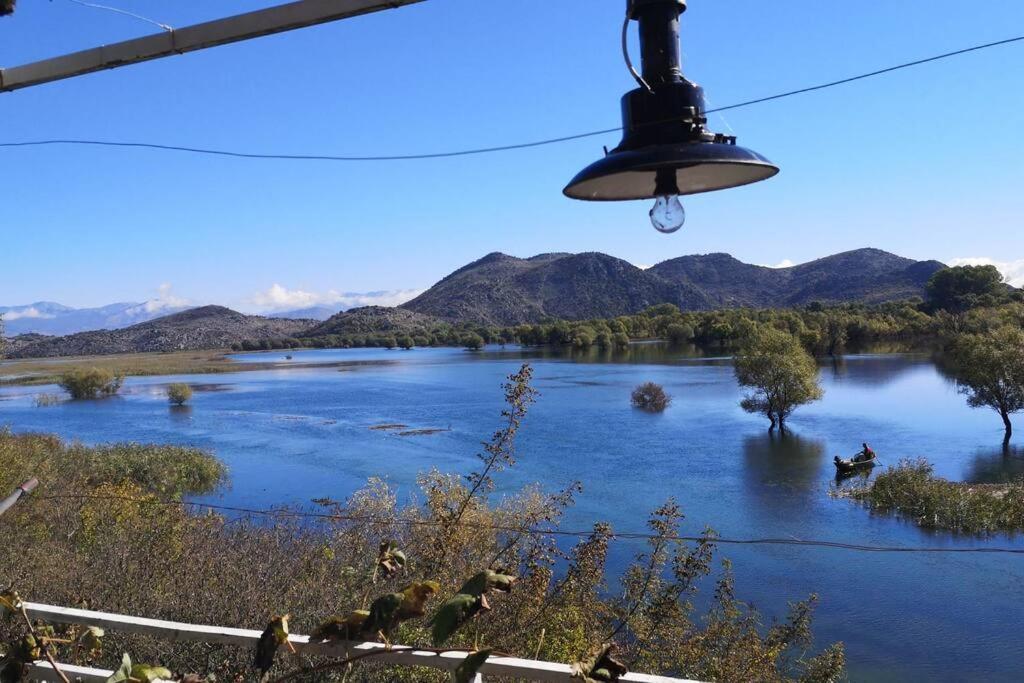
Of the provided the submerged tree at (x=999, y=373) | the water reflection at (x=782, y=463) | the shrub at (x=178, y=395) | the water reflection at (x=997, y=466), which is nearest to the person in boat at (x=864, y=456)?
the water reflection at (x=782, y=463)

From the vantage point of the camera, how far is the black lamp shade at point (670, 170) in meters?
1.71

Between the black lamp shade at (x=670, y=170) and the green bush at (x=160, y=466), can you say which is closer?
the black lamp shade at (x=670, y=170)

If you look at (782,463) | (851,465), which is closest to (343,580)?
(851,465)

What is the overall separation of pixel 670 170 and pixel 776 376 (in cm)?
3539

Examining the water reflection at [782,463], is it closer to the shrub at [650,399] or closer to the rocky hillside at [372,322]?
the shrub at [650,399]

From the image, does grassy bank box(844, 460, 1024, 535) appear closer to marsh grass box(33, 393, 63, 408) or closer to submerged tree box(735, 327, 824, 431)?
submerged tree box(735, 327, 824, 431)

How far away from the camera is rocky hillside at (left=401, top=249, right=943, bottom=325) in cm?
14450

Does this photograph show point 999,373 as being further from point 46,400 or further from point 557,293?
point 557,293

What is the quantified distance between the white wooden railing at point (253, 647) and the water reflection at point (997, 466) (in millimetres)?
24835

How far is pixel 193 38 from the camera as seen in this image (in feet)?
9.20

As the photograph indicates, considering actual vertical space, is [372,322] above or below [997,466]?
above

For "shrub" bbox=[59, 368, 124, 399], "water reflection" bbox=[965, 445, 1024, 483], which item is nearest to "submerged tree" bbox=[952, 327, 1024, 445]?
"water reflection" bbox=[965, 445, 1024, 483]

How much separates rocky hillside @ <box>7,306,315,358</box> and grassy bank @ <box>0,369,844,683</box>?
119299mm

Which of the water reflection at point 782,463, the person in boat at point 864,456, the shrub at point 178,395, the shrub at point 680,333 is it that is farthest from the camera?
the shrub at point 680,333
